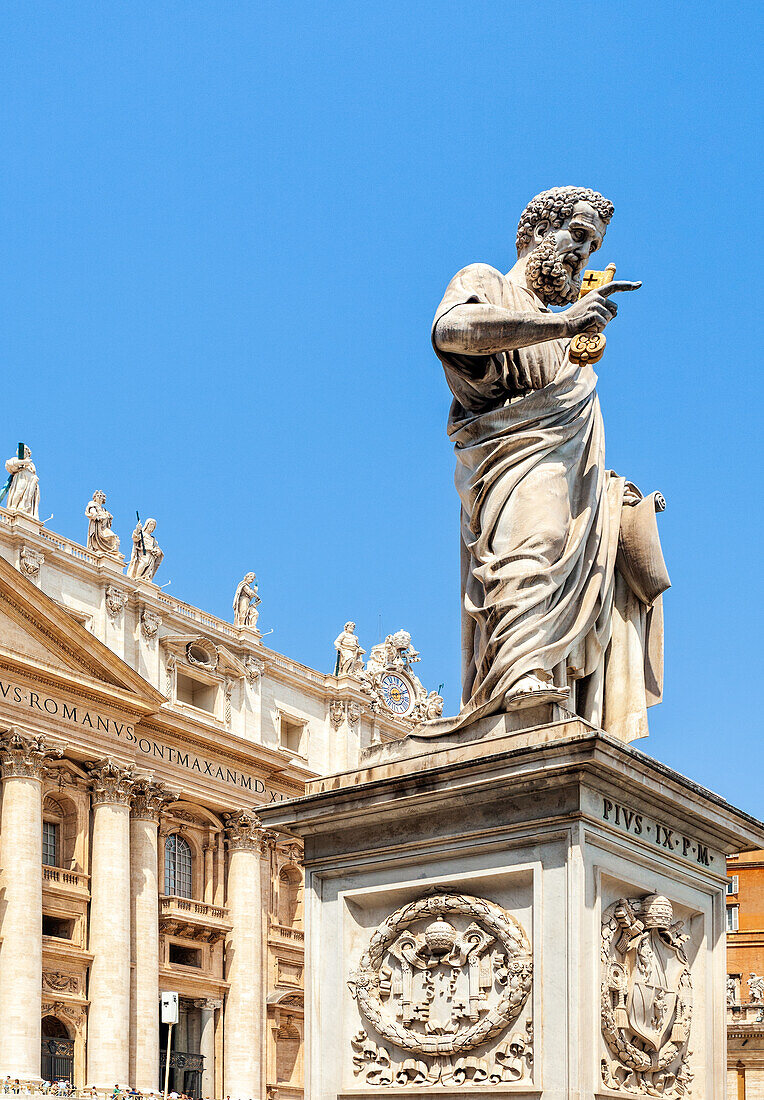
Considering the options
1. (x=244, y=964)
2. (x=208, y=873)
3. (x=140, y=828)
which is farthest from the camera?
(x=208, y=873)

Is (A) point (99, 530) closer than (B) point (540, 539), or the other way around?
(B) point (540, 539)

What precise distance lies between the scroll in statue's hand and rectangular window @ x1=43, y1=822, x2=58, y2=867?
4113 cm

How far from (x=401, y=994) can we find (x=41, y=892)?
38.7 meters

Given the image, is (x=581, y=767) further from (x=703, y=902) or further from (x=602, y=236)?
(x=602, y=236)

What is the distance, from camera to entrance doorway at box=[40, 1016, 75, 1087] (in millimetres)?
42531

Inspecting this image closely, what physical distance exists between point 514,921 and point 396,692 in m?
56.9

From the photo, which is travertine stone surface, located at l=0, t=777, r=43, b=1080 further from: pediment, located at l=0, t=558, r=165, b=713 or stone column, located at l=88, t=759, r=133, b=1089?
pediment, located at l=0, t=558, r=165, b=713

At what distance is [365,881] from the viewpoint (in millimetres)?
6039

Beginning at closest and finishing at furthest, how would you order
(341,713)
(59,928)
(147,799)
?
(59,928), (147,799), (341,713)

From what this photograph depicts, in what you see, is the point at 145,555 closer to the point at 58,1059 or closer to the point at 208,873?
the point at 208,873

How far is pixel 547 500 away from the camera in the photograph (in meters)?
6.14

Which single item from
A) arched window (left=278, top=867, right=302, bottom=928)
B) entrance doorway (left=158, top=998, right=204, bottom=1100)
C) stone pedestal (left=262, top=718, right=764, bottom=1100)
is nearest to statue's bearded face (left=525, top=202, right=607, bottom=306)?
stone pedestal (left=262, top=718, right=764, bottom=1100)

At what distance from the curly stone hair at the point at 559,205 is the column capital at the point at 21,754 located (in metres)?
38.0

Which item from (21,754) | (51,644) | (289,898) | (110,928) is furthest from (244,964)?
(51,644)
